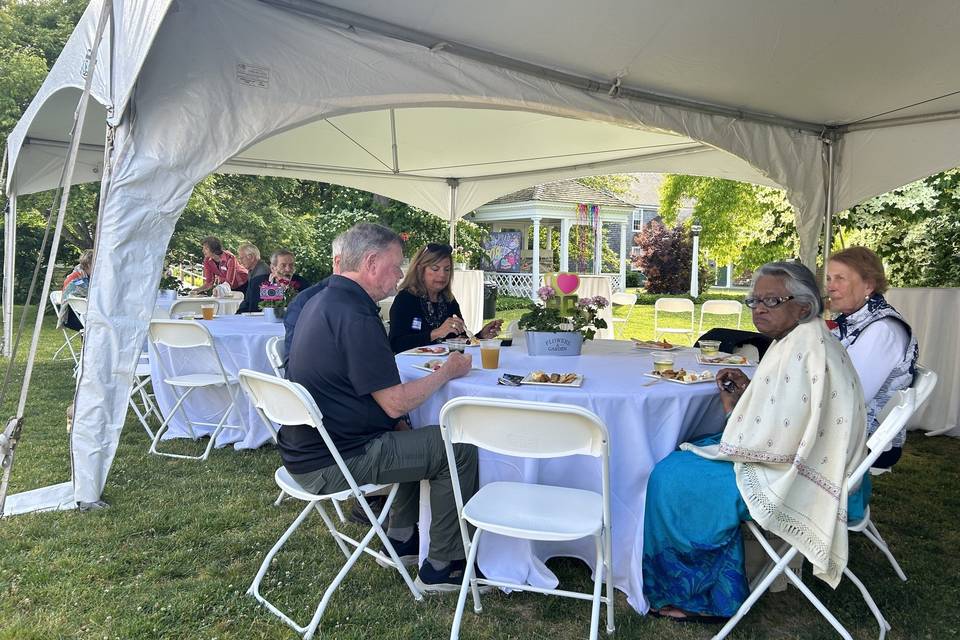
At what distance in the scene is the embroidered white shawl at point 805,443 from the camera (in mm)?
1938

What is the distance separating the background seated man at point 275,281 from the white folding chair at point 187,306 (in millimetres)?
323

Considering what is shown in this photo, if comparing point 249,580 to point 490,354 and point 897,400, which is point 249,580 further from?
point 897,400

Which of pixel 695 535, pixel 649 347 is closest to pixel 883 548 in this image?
pixel 695 535

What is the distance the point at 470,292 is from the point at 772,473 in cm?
877

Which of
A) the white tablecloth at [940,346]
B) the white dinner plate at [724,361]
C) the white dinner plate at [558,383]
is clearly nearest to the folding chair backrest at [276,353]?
→ the white dinner plate at [558,383]

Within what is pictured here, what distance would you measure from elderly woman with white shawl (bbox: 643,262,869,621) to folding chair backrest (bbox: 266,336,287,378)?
6.40ft

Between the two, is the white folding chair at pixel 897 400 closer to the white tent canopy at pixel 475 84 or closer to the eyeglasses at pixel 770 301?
the eyeglasses at pixel 770 301

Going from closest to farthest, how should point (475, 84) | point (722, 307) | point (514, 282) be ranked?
point (475, 84)
point (722, 307)
point (514, 282)

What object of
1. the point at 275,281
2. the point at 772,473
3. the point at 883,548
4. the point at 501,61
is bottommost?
the point at 883,548

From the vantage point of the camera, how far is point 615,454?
2.27m

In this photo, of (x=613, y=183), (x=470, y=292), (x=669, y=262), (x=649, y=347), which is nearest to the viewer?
(x=649, y=347)

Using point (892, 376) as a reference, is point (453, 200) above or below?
above

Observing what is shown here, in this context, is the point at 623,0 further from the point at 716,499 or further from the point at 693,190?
the point at 693,190

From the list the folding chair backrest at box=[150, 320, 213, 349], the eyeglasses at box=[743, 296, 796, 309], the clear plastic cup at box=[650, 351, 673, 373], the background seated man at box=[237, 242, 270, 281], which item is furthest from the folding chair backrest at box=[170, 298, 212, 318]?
the eyeglasses at box=[743, 296, 796, 309]
